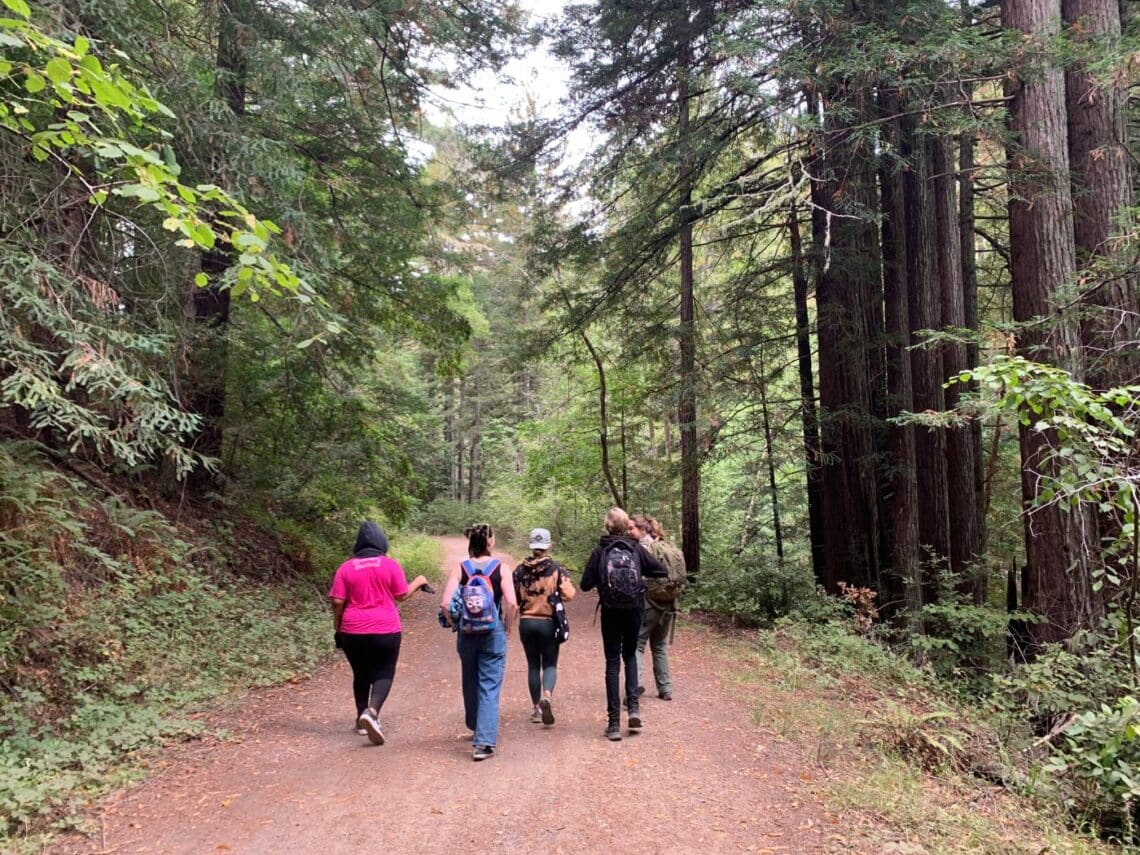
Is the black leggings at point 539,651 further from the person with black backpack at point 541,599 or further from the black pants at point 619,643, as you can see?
the black pants at point 619,643

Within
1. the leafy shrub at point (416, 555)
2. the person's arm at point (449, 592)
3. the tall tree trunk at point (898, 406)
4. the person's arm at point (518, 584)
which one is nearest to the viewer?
the person's arm at point (449, 592)

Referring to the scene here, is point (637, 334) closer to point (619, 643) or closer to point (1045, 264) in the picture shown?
point (1045, 264)

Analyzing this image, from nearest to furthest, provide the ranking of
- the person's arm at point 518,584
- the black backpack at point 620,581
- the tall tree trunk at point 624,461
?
the black backpack at point 620,581
the person's arm at point 518,584
the tall tree trunk at point 624,461

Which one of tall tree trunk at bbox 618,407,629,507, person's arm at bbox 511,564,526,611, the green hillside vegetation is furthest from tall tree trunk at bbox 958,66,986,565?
tall tree trunk at bbox 618,407,629,507

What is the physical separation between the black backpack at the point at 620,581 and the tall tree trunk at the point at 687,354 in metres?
6.87

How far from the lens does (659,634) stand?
6637 millimetres

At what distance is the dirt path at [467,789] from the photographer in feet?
12.8

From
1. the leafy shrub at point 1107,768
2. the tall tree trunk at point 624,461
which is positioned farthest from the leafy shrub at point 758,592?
the tall tree trunk at point 624,461

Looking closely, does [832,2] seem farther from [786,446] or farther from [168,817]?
[168,817]

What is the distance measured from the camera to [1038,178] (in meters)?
7.10

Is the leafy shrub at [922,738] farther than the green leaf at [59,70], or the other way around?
the leafy shrub at [922,738]

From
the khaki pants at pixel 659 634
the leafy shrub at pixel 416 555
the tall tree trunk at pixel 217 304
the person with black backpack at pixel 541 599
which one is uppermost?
the tall tree trunk at pixel 217 304

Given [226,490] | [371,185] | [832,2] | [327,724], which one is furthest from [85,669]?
[832,2]

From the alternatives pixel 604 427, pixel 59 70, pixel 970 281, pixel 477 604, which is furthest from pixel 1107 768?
pixel 604 427
